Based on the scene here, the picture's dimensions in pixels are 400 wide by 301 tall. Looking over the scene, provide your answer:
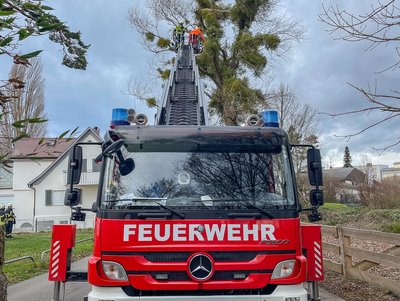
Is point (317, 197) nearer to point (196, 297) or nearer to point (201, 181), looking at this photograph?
point (201, 181)

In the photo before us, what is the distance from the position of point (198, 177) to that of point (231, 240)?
0.74 m

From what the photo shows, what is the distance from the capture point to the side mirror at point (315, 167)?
4.62 m

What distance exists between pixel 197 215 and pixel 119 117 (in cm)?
172

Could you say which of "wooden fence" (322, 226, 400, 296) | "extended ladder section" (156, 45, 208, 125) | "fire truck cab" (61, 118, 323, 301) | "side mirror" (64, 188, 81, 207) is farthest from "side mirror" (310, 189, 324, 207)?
"side mirror" (64, 188, 81, 207)

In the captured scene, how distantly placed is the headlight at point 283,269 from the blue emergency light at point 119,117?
2.41 metres

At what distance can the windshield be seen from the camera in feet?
13.9

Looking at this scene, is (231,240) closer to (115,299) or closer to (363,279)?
(115,299)

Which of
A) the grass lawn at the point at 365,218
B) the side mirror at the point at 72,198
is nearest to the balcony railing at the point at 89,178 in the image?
the grass lawn at the point at 365,218

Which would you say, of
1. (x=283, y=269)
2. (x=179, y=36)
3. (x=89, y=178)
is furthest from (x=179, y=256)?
(x=89, y=178)

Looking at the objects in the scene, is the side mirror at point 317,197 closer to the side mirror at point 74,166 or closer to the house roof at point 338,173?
the side mirror at point 74,166

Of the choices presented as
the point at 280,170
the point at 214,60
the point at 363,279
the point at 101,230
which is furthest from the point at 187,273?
the point at 214,60

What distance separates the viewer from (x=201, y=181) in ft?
14.4

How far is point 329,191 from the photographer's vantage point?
35.6 metres

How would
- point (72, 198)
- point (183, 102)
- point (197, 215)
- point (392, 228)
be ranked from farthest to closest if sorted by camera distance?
1. point (392, 228)
2. point (183, 102)
3. point (72, 198)
4. point (197, 215)
